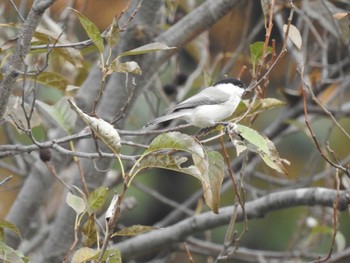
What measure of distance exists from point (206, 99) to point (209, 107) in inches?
4.2

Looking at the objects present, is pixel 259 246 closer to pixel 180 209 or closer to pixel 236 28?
pixel 236 28

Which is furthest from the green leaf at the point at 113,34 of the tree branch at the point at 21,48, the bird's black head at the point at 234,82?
the bird's black head at the point at 234,82

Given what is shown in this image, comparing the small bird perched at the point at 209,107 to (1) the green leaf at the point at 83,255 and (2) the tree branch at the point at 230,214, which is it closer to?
(2) the tree branch at the point at 230,214

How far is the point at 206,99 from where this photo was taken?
8.23ft

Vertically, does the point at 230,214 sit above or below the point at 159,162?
below

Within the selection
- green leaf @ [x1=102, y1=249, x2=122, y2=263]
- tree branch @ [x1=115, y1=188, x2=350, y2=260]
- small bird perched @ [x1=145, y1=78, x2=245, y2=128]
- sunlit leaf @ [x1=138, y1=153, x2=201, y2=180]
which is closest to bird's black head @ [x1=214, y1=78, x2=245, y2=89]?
small bird perched @ [x1=145, y1=78, x2=245, y2=128]

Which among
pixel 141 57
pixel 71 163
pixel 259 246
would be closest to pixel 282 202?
pixel 141 57

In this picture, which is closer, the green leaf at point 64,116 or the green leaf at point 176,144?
the green leaf at point 176,144

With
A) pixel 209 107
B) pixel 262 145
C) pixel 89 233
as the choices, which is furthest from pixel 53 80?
pixel 262 145

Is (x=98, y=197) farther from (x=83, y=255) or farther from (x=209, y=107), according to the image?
(x=209, y=107)

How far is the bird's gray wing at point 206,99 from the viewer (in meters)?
2.46

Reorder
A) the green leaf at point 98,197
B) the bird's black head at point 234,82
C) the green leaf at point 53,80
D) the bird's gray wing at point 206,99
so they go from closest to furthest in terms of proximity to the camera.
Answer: the green leaf at point 98,197, the green leaf at point 53,80, the bird's gray wing at point 206,99, the bird's black head at point 234,82

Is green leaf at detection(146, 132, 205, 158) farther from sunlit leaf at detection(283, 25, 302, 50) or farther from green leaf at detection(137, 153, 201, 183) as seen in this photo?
sunlit leaf at detection(283, 25, 302, 50)

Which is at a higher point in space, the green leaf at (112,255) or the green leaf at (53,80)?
the green leaf at (53,80)
